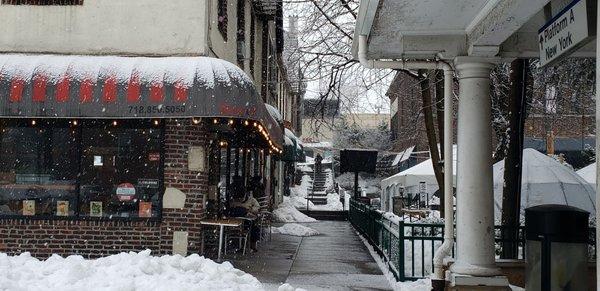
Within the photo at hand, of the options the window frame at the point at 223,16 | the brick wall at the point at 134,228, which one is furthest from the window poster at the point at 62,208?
the window frame at the point at 223,16

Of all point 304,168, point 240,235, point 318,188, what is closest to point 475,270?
point 240,235

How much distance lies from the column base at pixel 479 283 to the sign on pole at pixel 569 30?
2933 millimetres

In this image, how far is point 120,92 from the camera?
34.6 feet

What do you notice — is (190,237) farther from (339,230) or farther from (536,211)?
(339,230)

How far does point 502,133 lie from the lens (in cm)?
1457

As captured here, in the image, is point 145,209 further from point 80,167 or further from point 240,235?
point 240,235

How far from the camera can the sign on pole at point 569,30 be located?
455 centimetres

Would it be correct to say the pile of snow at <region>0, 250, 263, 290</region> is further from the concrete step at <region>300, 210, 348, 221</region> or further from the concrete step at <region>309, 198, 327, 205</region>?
the concrete step at <region>309, 198, 327, 205</region>

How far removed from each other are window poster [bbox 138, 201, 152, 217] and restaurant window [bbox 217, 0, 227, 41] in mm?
3800

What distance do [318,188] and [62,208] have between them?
3121cm

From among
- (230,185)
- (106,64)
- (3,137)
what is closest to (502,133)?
(230,185)

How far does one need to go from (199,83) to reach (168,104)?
2.00ft

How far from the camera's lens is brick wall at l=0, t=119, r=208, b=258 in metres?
11.4

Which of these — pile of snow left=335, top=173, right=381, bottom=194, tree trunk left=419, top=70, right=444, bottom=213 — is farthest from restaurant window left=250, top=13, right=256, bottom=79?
pile of snow left=335, top=173, right=381, bottom=194
